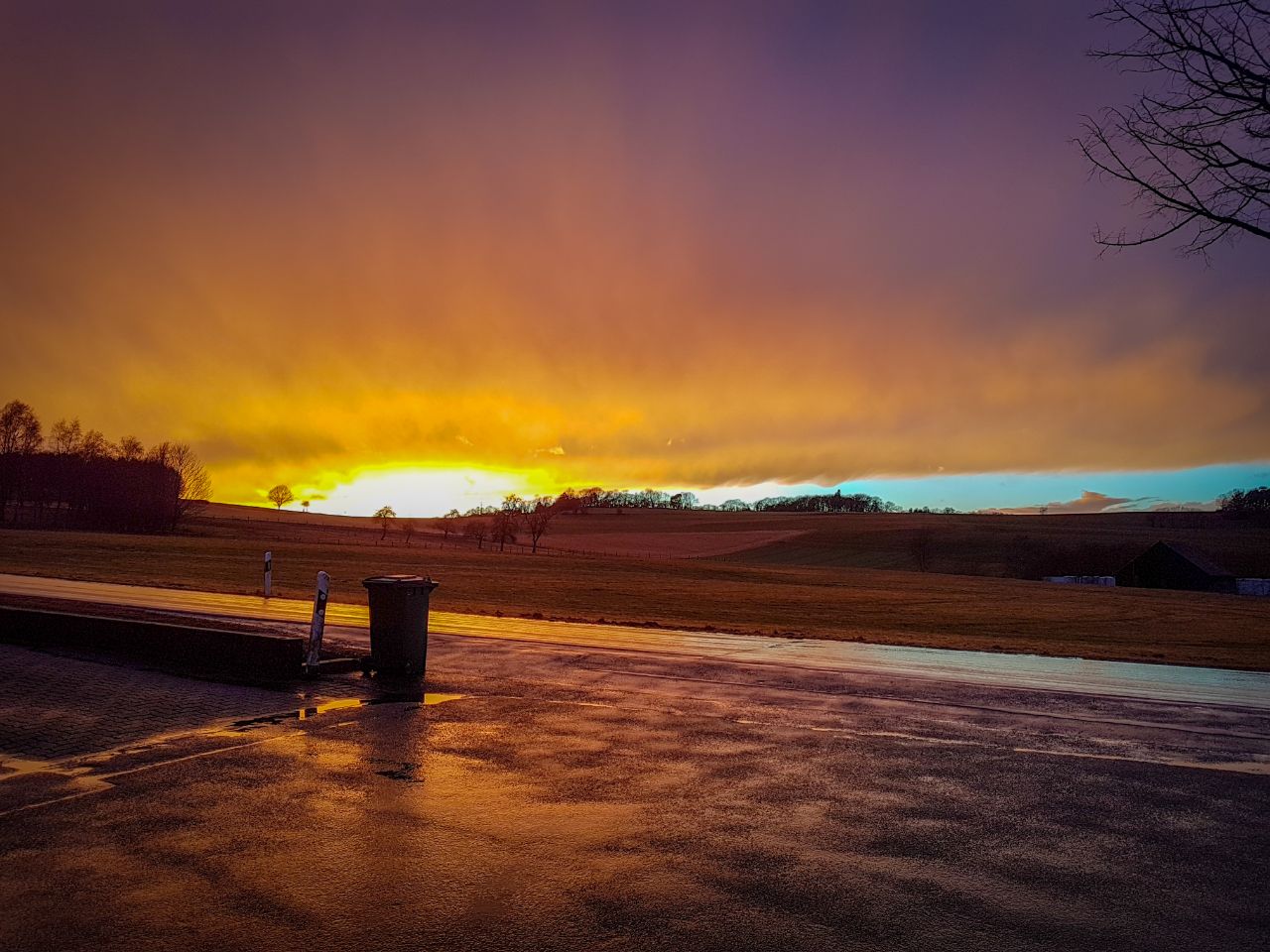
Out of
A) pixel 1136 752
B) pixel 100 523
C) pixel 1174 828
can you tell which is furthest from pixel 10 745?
pixel 100 523

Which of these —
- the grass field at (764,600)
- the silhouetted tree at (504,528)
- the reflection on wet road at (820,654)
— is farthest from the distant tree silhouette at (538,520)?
the reflection on wet road at (820,654)

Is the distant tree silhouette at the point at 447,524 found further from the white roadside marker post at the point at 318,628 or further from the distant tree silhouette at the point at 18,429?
the white roadside marker post at the point at 318,628

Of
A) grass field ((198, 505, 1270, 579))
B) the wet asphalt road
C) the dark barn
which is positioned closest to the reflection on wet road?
the wet asphalt road

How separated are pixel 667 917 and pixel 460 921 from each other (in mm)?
938

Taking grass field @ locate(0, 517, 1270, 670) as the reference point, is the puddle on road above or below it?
above

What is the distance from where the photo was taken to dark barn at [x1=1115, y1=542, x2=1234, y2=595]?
244 ft

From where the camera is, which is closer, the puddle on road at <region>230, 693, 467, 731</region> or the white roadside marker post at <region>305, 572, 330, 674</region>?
the puddle on road at <region>230, 693, 467, 731</region>

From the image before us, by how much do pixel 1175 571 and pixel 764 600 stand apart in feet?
182

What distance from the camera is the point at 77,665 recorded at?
11484 millimetres

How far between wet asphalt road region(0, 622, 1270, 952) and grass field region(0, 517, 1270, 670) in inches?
560

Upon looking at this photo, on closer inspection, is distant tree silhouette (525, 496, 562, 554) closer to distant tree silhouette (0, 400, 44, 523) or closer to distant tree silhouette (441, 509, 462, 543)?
distant tree silhouette (441, 509, 462, 543)

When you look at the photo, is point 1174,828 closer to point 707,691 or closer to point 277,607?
point 707,691

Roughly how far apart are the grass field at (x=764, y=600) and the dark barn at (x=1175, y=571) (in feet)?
56.1

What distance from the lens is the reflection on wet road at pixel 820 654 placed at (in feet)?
45.9
